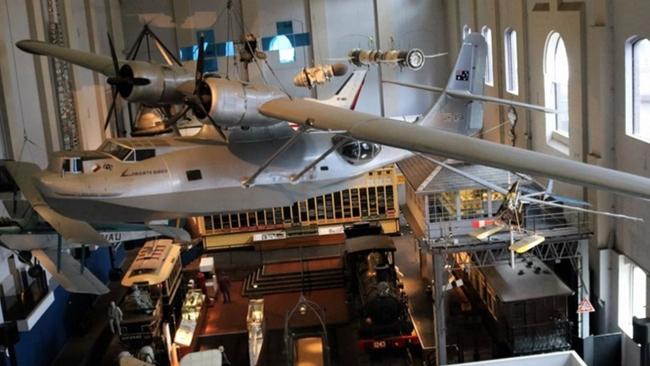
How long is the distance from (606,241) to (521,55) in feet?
25.9

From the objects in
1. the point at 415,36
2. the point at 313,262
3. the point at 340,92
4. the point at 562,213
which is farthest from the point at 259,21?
the point at 562,213

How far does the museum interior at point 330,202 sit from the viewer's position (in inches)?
553

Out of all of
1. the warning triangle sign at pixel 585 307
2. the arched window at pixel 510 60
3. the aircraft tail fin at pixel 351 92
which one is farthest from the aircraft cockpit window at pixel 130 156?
the arched window at pixel 510 60

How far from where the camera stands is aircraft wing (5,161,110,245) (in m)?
16.1

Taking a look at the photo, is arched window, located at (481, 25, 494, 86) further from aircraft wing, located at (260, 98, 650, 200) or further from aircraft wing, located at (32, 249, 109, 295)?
aircraft wing, located at (260, 98, 650, 200)

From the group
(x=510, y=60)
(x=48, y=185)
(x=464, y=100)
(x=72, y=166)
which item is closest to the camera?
(x=48, y=185)

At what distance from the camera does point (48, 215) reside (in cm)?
1619

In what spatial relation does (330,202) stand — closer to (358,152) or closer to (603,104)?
(603,104)

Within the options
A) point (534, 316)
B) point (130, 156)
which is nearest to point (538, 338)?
point (534, 316)

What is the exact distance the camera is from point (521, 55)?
24500 millimetres

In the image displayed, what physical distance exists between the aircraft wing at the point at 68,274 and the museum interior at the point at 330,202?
0.04m

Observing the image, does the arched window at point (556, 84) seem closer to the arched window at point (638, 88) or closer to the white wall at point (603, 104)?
the white wall at point (603, 104)

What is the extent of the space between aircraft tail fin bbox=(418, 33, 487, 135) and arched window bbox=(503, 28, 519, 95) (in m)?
7.85

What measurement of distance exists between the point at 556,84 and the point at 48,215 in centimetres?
1476
